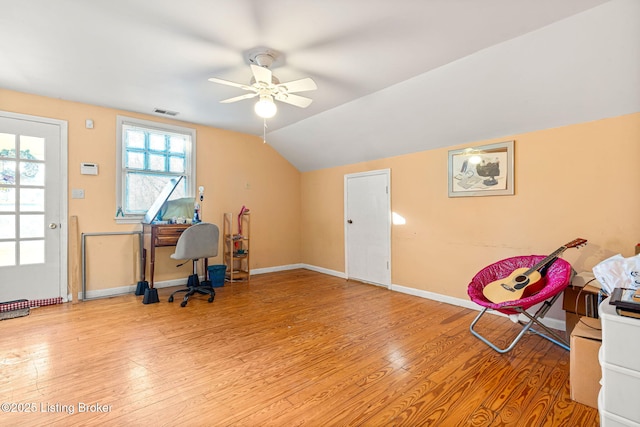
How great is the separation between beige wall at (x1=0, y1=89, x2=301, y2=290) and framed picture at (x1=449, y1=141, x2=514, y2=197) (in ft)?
10.3

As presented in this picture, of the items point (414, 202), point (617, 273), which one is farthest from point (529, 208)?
point (414, 202)

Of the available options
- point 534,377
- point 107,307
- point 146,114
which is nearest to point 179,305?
point 107,307

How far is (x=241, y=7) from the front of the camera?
1941mm

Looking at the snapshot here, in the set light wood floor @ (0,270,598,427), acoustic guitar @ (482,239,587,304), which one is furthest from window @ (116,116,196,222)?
acoustic guitar @ (482,239,587,304)

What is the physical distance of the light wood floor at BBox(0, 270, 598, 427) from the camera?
161cm

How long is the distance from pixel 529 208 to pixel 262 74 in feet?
9.29

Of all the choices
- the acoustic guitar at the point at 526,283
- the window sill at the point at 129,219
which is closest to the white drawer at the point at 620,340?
the acoustic guitar at the point at 526,283

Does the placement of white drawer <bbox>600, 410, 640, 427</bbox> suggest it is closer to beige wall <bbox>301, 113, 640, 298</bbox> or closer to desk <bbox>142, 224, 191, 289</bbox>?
beige wall <bbox>301, 113, 640, 298</bbox>

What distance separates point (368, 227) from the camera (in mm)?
4570

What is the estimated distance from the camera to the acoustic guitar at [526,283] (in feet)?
7.80

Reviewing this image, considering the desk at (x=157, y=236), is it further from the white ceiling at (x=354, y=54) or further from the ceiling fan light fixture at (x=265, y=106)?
the ceiling fan light fixture at (x=265, y=106)

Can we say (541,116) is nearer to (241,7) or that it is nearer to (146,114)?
(241,7)

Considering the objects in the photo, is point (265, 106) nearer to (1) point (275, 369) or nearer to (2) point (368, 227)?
(1) point (275, 369)

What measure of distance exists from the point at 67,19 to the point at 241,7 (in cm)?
126
